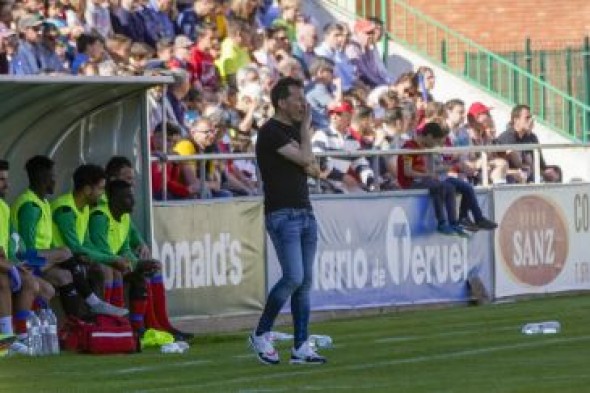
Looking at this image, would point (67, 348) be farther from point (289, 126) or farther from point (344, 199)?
point (344, 199)

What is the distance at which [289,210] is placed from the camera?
1653 cm

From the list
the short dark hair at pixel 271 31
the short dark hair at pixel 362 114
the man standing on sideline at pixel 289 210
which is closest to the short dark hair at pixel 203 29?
the short dark hair at pixel 271 31

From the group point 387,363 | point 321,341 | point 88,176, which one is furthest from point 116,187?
point 387,363

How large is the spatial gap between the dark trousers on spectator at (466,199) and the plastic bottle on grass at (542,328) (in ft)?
15.5

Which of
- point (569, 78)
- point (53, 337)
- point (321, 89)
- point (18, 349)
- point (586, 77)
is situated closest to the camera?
point (18, 349)

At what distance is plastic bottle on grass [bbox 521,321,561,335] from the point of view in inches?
769

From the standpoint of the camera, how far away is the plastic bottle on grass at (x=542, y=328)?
19.5m

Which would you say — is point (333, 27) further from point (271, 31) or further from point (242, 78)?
point (242, 78)

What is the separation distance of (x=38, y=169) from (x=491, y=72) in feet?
56.6

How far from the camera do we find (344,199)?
2338 cm

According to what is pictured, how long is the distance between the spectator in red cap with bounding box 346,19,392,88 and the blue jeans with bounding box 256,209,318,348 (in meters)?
14.0

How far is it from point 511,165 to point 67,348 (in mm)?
9145

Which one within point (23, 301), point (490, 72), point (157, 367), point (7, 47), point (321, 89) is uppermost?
point (490, 72)

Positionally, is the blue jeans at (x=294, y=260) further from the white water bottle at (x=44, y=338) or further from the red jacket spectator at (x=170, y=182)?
the red jacket spectator at (x=170, y=182)
